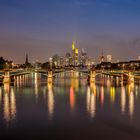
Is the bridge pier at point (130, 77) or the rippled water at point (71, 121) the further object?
the bridge pier at point (130, 77)

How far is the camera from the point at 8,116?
24016 mm

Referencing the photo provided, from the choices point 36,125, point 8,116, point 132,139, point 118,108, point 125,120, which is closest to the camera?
point 132,139

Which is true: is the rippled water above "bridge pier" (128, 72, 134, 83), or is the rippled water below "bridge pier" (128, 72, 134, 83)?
below

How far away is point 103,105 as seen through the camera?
30.3m

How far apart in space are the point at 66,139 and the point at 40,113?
8349 millimetres

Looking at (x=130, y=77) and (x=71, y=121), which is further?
(x=130, y=77)

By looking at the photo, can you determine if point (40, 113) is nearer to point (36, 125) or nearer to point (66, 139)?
point (36, 125)

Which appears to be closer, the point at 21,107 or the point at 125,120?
the point at 125,120

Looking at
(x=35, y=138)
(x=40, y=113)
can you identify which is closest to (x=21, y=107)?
(x=40, y=113)

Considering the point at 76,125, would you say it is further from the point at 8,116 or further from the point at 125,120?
the point at 8,116

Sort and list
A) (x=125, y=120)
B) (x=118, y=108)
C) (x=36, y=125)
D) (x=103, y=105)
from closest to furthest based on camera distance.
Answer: (x=36, y=125) < (x=125, y=120) < (x=118, y=108) < (x=103, y=105)

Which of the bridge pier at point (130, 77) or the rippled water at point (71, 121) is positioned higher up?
the bridge pier at point (130, 77)

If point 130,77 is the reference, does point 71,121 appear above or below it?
below

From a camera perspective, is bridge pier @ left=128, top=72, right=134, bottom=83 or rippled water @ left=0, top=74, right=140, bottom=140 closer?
rippled water @ left=0, top=74, right=140, bottom=140
